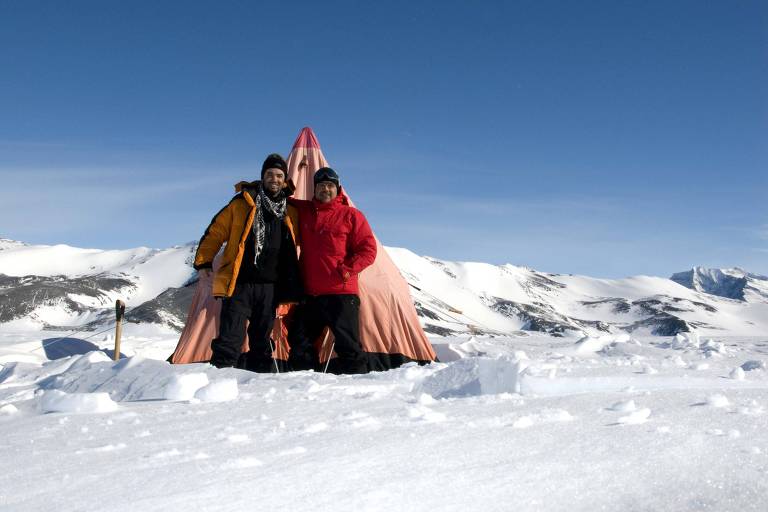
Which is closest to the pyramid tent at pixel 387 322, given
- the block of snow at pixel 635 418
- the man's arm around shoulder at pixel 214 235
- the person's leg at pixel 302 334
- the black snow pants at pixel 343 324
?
the person's leg at pixel 302 334

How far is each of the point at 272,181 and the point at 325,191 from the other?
0.44 meters

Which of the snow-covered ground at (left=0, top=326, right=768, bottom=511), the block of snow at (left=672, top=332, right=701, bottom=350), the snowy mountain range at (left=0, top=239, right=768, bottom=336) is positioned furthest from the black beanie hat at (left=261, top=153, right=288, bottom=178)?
the snowy mountain range at (left=0, top=239, right=768, bottom=336)

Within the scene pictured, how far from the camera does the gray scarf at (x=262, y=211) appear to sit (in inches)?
189

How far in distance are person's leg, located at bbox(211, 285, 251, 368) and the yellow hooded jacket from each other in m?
0.10

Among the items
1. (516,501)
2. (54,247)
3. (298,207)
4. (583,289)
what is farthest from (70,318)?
(583,289)

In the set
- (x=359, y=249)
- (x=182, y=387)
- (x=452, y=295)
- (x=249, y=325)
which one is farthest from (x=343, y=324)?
(x=452, y=295)

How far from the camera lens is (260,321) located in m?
4.86

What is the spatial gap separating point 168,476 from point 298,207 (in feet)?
12.0

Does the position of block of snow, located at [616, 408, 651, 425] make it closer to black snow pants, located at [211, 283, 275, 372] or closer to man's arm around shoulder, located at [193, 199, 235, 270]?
black snow pants, located at [211, 283, 275, 372]

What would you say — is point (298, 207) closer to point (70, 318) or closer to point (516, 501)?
point (516, 501)

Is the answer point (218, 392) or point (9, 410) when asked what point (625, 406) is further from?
point (9, 410)

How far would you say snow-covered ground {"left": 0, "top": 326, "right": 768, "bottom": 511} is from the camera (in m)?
1.49

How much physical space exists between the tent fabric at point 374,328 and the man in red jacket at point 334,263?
1123 millimetres

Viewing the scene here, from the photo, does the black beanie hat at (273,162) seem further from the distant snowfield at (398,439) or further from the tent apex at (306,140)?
the tent apex at (306,140)
